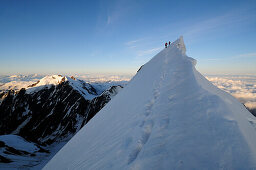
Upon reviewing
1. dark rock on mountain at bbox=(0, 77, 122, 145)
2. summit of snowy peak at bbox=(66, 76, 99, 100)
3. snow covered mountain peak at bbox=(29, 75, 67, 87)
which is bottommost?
dark rock on mountain at bbox=(0, 77, 122, 145)

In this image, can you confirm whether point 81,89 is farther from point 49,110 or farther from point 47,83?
point 47,83

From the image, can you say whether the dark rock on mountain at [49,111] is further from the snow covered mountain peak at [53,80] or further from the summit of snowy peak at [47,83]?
the summit of snowy peak at [47,83]

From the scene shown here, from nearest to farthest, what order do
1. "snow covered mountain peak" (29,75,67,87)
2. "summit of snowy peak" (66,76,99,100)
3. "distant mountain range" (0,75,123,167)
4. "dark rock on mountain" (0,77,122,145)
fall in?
"distant mountain range" (0,75,123,167)
"dark rock on mountain" (0,77,122,145)
"summit of snowy peak" (66,76,99,100)
"snow covered mountain peak" (29,75,67,87)

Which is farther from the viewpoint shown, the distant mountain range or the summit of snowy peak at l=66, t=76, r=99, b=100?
the summit of snowy peak at l=66, t=76, r=99, b=100

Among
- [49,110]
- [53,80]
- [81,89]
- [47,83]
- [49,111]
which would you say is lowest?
[49,111]

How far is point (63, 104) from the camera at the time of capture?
3971 inches

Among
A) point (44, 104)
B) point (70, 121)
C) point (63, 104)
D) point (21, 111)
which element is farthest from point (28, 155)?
point (21, 111)

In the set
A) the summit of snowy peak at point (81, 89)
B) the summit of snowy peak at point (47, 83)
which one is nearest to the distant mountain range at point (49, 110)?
the summit of snowy peak at point (47, 83)

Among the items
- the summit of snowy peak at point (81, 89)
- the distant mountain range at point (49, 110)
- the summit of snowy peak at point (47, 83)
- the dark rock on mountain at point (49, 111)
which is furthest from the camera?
the summit of snowy peak at point (47, 83)

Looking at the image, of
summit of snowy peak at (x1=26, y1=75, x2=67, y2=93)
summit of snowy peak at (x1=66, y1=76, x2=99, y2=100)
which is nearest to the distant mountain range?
summit of snowy peak at (x1=26, y1=75, x2=67, y2=93)

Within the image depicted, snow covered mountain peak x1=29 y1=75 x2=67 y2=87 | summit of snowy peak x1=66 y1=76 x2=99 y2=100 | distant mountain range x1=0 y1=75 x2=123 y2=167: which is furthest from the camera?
snow covered mountain peak x1=29 y1=75 x2=67 y2=87

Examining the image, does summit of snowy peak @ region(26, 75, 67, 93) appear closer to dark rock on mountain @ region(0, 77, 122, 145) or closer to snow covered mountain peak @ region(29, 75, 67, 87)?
snow covered mountain peak @ region(29, 75, 67, 87)

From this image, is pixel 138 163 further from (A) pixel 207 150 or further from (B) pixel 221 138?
(B) pixel 221 138

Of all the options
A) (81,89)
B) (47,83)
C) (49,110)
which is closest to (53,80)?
(47,83)
